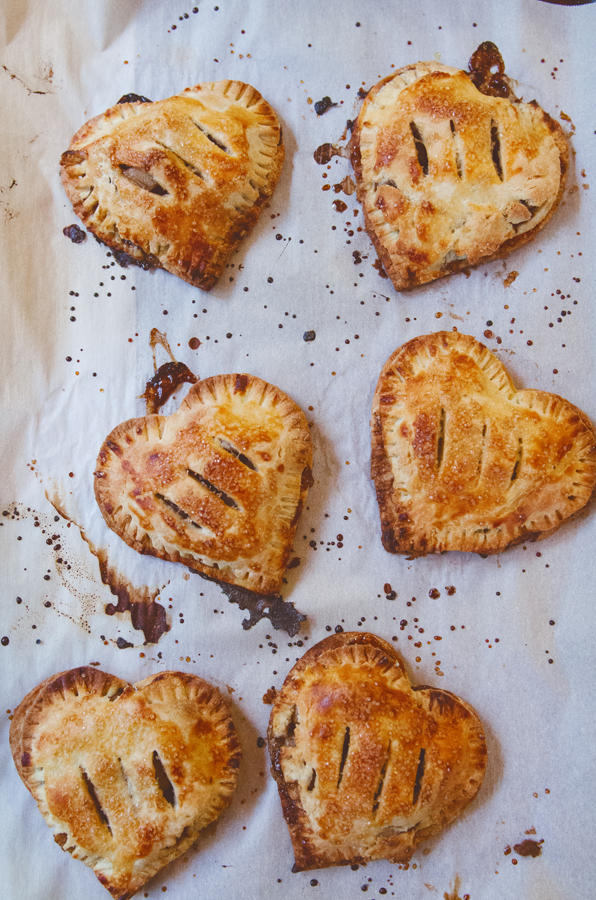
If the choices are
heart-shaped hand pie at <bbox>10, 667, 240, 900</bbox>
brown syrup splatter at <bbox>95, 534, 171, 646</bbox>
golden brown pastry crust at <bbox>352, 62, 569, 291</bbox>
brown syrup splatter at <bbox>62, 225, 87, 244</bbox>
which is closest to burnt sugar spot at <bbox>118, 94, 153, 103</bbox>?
brown syrup splatter at <bbox>62, 225, 87, 244</bbox>

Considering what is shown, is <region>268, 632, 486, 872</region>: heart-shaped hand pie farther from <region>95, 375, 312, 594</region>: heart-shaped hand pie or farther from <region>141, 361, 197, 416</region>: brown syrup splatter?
<region>141, 361, 197, 416</region>: brown syrup splatter

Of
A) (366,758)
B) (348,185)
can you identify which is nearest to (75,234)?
(348,185)

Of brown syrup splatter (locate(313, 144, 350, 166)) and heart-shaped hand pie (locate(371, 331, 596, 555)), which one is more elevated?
brown syrup splatter (locate(313, 144, 350, 166))

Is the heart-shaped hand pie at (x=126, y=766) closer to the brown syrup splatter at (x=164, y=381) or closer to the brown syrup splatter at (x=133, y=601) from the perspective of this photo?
the brown syrup splatter at (x=133, y=601)

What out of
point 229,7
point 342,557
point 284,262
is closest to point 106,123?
point 229,7

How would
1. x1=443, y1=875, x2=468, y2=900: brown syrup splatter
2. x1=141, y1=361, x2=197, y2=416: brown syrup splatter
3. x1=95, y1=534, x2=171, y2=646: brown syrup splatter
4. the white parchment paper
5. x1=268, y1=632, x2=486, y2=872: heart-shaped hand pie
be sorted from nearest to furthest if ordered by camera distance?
1. x1=268, y1=632, x2=486, y2=872: heart-shaped hand pie
2. x1=443, y1=875, x2=468, y2=900: brown syrup splatter
3. the white parchment paper
4. x1=95, y1=534, x2=171, y2=646: brown syrup splatter
5. x1=141, y1=361, x2=197, y2=416: brown syrup splatter

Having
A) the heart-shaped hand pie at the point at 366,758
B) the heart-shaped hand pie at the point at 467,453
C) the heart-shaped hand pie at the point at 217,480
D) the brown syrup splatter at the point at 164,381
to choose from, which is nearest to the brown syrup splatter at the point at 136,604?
the heart-shaped hand pie at the point at 217,480

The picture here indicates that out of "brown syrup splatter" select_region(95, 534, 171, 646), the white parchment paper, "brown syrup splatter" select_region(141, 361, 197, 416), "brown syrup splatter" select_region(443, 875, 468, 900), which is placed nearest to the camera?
"brown syrup splatter" select_region(443, 875, 468, 900)
